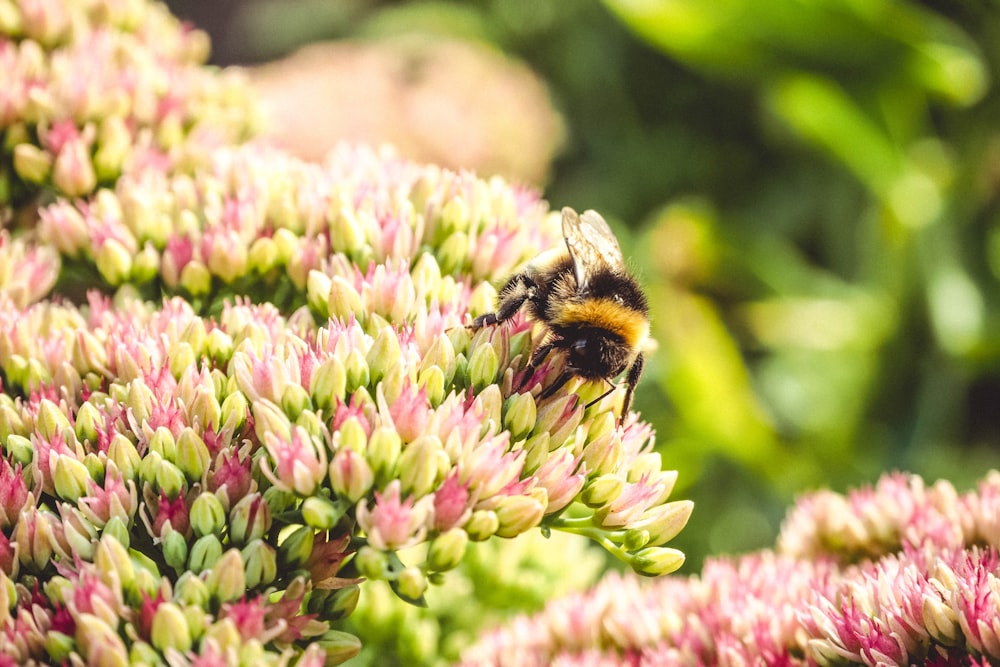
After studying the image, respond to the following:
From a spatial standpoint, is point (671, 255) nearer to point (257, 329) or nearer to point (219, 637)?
point (257, 329)

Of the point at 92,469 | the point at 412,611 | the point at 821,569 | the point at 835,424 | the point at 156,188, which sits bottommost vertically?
the point at 835,424

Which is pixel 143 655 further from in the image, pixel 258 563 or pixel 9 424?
pixel 9 424

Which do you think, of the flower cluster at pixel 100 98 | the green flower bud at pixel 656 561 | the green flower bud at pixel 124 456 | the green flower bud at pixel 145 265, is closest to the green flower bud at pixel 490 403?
the green flower bud at pixel 656 561

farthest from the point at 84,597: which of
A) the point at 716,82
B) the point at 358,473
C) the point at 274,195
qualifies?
the point at 716,82

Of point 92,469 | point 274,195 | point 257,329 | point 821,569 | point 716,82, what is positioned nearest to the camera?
point 92,469

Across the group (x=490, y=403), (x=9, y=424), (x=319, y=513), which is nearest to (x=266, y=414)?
(x=319, y=513)

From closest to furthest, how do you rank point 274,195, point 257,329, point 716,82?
point 257,329, point 274,195, point 716,82
